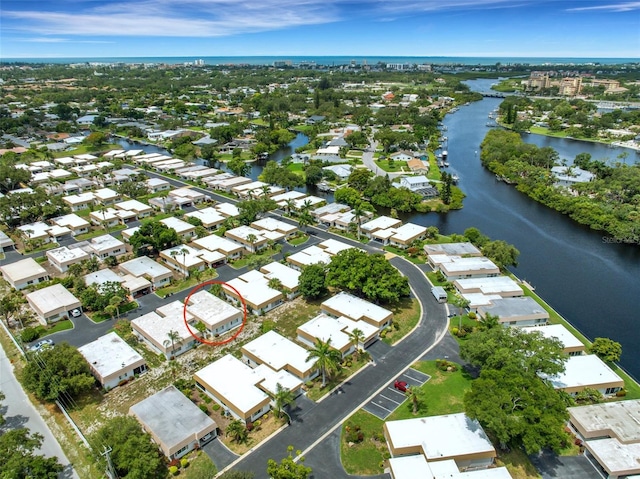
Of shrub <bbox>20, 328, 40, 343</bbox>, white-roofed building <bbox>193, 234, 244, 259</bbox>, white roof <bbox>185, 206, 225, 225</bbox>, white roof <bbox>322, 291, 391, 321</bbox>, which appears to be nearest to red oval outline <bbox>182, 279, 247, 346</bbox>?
white-roofed building <bbox>193, 234, 244, 259</bbox>

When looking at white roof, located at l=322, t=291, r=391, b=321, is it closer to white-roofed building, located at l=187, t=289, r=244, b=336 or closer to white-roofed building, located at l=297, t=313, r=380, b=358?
white-roofed building, located at l=297, t=313, r=380, b=358

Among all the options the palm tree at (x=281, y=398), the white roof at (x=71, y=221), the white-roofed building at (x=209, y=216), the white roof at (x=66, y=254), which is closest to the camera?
the palm tree at (x=281, y=398)

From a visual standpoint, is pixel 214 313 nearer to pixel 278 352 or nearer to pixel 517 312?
pixel 278 352

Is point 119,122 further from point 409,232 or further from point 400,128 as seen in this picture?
point 409,232

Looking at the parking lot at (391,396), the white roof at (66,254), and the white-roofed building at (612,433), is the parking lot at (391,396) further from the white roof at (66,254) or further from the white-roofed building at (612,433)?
the white roof at (66,254)

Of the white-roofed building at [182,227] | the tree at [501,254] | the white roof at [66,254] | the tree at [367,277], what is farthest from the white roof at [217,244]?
the tree at [501,254]

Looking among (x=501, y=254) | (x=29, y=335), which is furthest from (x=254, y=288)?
(x=501, y=254)

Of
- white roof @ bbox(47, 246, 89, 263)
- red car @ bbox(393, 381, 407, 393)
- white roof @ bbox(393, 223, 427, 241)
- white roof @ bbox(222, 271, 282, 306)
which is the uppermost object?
white roof @ bbox(393, 223, 427, 241)

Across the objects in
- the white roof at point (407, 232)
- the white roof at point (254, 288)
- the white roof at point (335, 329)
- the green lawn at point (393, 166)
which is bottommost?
the white roof at point (335, 329)
